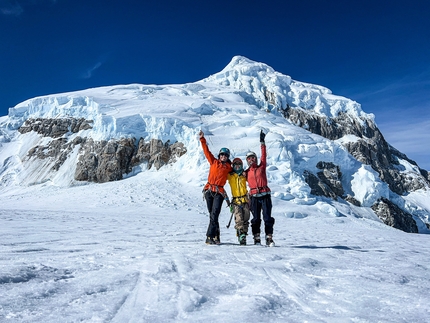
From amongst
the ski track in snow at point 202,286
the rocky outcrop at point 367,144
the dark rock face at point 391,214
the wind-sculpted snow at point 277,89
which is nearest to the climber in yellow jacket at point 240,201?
the ski track in snow at point 202,286

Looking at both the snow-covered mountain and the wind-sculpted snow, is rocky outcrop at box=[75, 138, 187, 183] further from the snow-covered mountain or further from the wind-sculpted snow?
the wind-sculpted snow

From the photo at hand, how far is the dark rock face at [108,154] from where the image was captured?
29.0 m

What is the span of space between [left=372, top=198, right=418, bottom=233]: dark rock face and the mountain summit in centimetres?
10

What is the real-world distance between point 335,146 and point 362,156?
71.7 feet

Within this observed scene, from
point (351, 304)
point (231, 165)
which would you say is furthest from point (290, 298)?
point (231, 165)

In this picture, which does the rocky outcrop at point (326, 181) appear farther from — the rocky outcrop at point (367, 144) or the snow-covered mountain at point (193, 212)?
the rocky outcrop at point (367, 144)

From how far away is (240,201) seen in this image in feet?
17.9

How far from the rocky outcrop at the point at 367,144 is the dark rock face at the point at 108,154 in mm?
31915

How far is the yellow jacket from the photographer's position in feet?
17.9

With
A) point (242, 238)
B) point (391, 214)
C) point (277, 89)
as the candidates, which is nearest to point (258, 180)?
point (242, 238)

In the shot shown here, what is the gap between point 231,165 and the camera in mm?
5645

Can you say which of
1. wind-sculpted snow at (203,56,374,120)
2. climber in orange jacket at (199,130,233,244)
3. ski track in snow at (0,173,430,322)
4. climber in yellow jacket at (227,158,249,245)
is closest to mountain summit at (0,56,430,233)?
climber in yellow jacket at (227,158,249,245)

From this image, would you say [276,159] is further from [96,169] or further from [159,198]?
[96,169]

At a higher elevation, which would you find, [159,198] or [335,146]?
[335,146]
